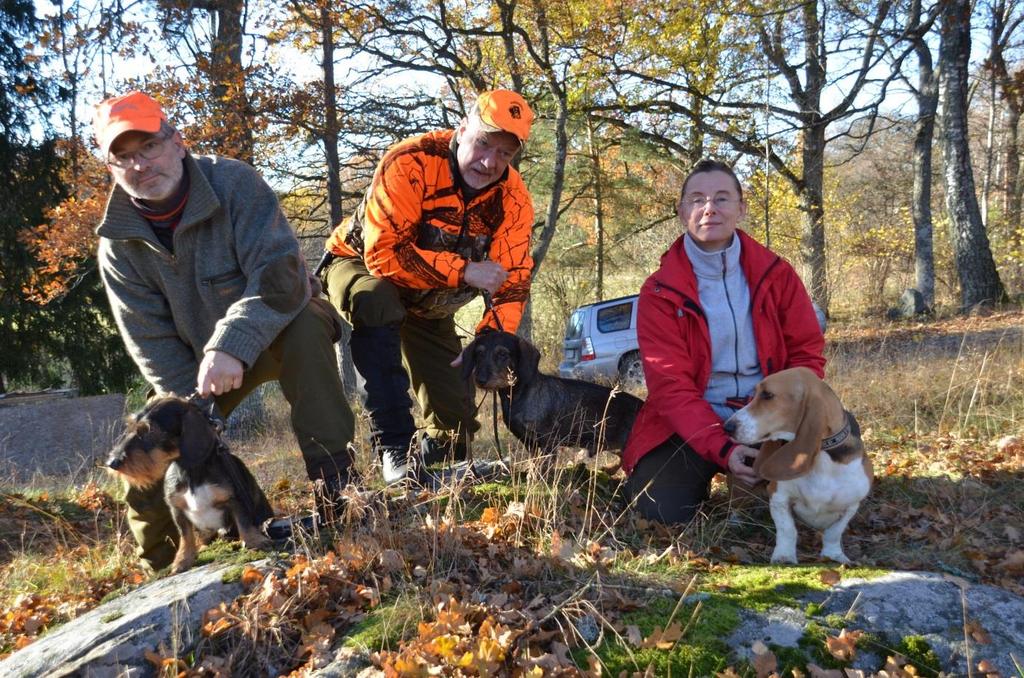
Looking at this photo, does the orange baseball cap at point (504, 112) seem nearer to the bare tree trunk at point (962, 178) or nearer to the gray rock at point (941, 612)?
the gray rock at point (941, 612)

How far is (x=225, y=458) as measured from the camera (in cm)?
361

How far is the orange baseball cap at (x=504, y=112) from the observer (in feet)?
14.2

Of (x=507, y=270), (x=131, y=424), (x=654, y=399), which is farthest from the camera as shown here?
(x=507, y=270)

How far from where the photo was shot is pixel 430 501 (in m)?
3.82

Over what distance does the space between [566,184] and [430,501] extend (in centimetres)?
1636

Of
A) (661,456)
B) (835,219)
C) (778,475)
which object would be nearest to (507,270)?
(661,456)

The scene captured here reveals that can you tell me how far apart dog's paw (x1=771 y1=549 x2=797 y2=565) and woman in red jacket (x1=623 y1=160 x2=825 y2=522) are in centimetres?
67

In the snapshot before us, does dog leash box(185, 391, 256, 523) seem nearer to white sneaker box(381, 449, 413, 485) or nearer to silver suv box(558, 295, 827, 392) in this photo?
white sneaker box(381, 449, 413, 485)

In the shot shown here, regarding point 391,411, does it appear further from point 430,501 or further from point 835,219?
point 835,219

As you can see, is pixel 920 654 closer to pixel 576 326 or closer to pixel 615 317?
pixel 615 317

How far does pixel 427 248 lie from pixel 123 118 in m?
2.01

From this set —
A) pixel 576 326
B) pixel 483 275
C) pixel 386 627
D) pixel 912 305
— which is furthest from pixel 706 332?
pixel 912 305

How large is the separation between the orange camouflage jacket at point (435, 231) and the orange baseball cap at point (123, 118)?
1478mm

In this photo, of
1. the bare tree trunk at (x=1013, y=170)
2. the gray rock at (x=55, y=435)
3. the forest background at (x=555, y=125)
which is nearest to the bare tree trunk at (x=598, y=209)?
the forest background at (x=555, y=125)
